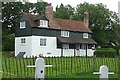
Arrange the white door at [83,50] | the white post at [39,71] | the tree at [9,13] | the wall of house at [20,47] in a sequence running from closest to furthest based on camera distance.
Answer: the white post at [39,71] < the tree at [9,13] < the wall of house at [20,47] < the white door at [83,50]

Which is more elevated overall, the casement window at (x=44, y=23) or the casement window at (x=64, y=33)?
the casement window at (x=44, y=23)

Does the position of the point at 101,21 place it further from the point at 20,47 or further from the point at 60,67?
the point at 60,67

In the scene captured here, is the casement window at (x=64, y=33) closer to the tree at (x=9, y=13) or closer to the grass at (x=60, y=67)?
the grass at (x=60, y=67)

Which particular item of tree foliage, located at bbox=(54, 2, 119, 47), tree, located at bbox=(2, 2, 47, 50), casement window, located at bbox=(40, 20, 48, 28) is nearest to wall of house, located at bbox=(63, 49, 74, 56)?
casement window, located at bbox=(40, 20, 48, 28)

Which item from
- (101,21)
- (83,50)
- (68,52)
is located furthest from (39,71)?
(68,52)

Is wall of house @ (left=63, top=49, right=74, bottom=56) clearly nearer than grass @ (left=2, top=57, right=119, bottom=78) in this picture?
No

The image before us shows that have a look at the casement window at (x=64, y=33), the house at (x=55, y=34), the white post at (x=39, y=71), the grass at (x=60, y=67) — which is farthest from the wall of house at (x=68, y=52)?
the white post at (x=39, y=71)

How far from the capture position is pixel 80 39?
10.3 meters

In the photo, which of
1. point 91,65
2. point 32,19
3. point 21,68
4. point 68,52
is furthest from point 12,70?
point 32,19

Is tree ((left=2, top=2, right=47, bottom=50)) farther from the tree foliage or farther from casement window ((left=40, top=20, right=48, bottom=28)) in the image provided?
casement window ((left=40, top=20, right=48, bottom=28))

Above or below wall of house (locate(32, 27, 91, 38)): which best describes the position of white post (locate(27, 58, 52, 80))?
below

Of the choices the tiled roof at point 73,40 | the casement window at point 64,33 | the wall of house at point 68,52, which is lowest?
the wall of house at point 68,52

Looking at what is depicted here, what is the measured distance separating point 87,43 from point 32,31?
214 centimetres

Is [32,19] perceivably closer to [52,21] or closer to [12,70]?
[52,21]
